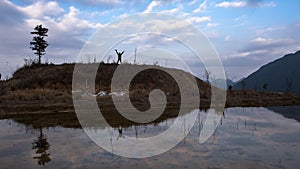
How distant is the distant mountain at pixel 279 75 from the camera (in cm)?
8356

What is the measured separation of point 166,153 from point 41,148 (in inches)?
163

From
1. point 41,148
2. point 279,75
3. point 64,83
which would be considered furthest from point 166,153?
point 279,75

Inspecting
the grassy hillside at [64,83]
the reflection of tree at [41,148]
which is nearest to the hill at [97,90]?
the grassy hillside at [64,83]

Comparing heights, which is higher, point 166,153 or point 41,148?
point 41,148

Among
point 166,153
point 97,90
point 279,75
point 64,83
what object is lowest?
point 166,153

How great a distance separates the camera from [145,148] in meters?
9.16

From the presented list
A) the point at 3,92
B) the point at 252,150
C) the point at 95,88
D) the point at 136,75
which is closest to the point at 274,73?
the point at 136,75

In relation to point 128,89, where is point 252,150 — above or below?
below

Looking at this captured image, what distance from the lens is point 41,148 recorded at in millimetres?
9219

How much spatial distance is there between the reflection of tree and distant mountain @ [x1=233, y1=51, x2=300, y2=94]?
7690cm

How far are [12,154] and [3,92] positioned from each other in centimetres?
2188

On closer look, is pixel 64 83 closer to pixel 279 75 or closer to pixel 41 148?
pixel 41 148

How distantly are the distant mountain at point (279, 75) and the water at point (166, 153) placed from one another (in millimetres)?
73404

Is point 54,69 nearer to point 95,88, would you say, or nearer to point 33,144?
point 95,88
